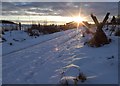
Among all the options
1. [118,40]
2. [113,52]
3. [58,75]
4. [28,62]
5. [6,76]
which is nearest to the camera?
[58,75]

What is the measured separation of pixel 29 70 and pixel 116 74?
2794 mm

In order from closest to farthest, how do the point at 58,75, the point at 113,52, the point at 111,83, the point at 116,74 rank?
the point at 111,83 < the point at 116,74 < the point at 58,75 < the point at 113,52

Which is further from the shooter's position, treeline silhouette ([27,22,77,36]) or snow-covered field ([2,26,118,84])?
treeline silhouette ([27,22,77,36])

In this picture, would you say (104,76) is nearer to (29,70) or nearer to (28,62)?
(29,70)

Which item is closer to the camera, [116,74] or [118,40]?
[116,74]

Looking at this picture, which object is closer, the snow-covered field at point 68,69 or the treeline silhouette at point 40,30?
the snow-covered field at point 68,69

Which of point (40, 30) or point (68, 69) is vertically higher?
point (68, 69)

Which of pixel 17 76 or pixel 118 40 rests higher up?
pixel 118 40

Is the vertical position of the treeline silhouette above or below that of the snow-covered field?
below

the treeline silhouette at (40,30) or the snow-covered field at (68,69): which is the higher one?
the snow-covered field at (68,69)

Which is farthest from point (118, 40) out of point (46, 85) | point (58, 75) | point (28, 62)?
point (46, 85)

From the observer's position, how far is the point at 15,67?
8789 millimetres

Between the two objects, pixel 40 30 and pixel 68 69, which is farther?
pixel 40 30

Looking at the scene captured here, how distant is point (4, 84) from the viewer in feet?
22.8
